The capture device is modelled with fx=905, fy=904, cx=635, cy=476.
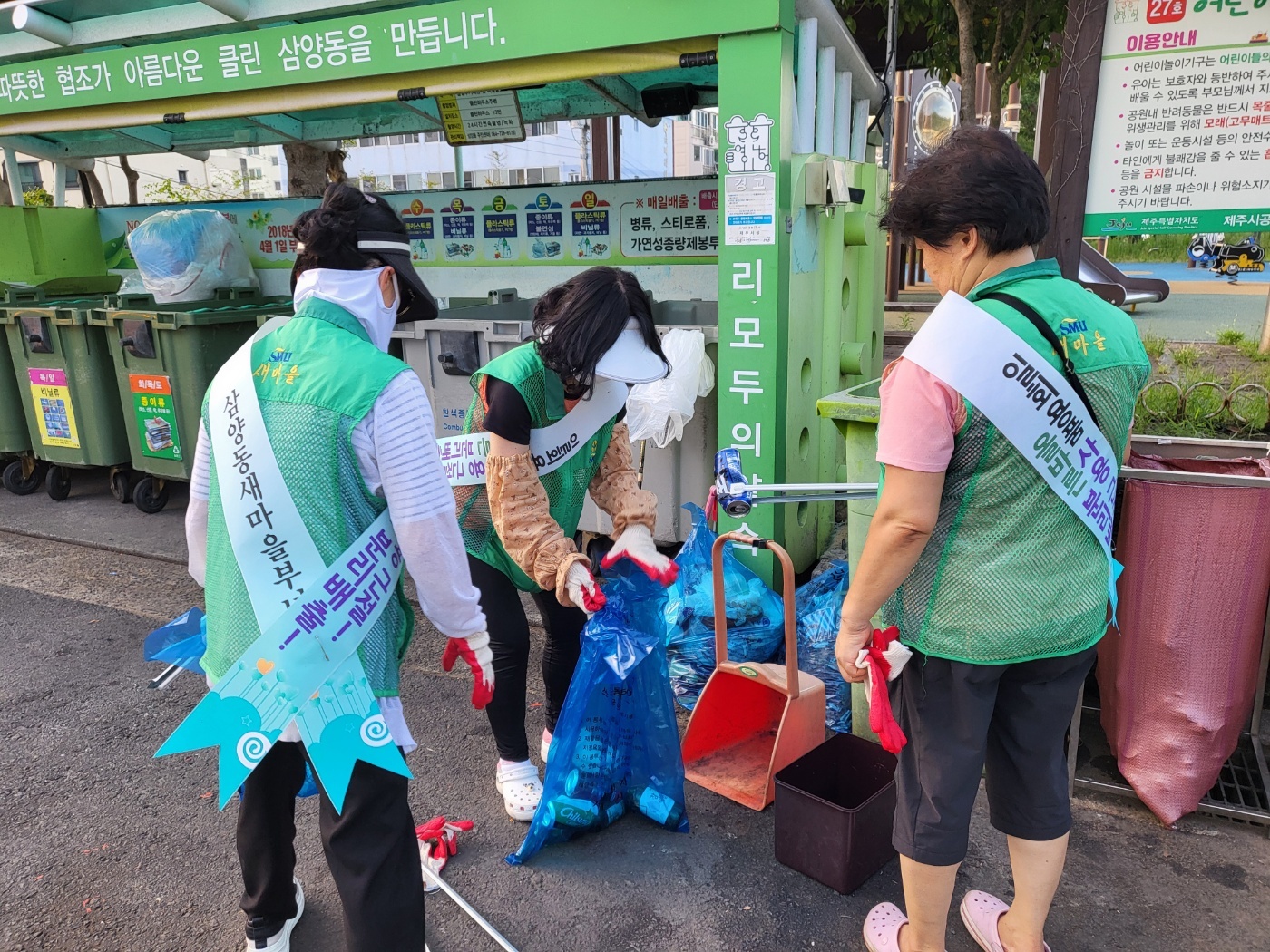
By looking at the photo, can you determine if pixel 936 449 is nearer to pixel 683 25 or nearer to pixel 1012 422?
pixel 1012 422

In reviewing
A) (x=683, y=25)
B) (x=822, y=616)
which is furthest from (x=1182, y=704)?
(x=683, y=25)

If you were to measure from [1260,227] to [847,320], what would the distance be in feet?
6.35

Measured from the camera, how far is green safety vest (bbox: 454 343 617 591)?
93.7 inches

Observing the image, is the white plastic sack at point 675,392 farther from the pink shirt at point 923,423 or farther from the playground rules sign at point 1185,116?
the pink shirt at point 923,423

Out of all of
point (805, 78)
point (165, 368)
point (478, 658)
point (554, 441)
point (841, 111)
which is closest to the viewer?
point (478, 658)

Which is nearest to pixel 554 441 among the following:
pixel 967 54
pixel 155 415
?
pixel 155 415

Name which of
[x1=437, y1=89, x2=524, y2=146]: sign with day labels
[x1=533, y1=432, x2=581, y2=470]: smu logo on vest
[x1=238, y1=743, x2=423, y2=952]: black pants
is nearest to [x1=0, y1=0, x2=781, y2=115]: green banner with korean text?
[x1=437, y1=89, x2=524, y2=146]: sign with day labels

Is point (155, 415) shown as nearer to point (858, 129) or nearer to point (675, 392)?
point (675, 392)

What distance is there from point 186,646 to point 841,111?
3.92 meters

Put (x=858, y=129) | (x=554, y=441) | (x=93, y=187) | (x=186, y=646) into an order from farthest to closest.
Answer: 1. (x=93, y=187)
2. (x=858, y=129)
3. (x=554, y=441)
4. (x=186, y=646)

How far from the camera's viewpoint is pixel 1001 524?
1723mm

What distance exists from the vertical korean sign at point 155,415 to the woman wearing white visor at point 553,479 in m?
3.73

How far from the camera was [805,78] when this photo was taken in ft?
12.2

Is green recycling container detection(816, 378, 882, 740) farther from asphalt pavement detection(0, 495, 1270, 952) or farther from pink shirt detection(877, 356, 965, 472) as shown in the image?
pink shirt detection(877, 356, 965, 472)
